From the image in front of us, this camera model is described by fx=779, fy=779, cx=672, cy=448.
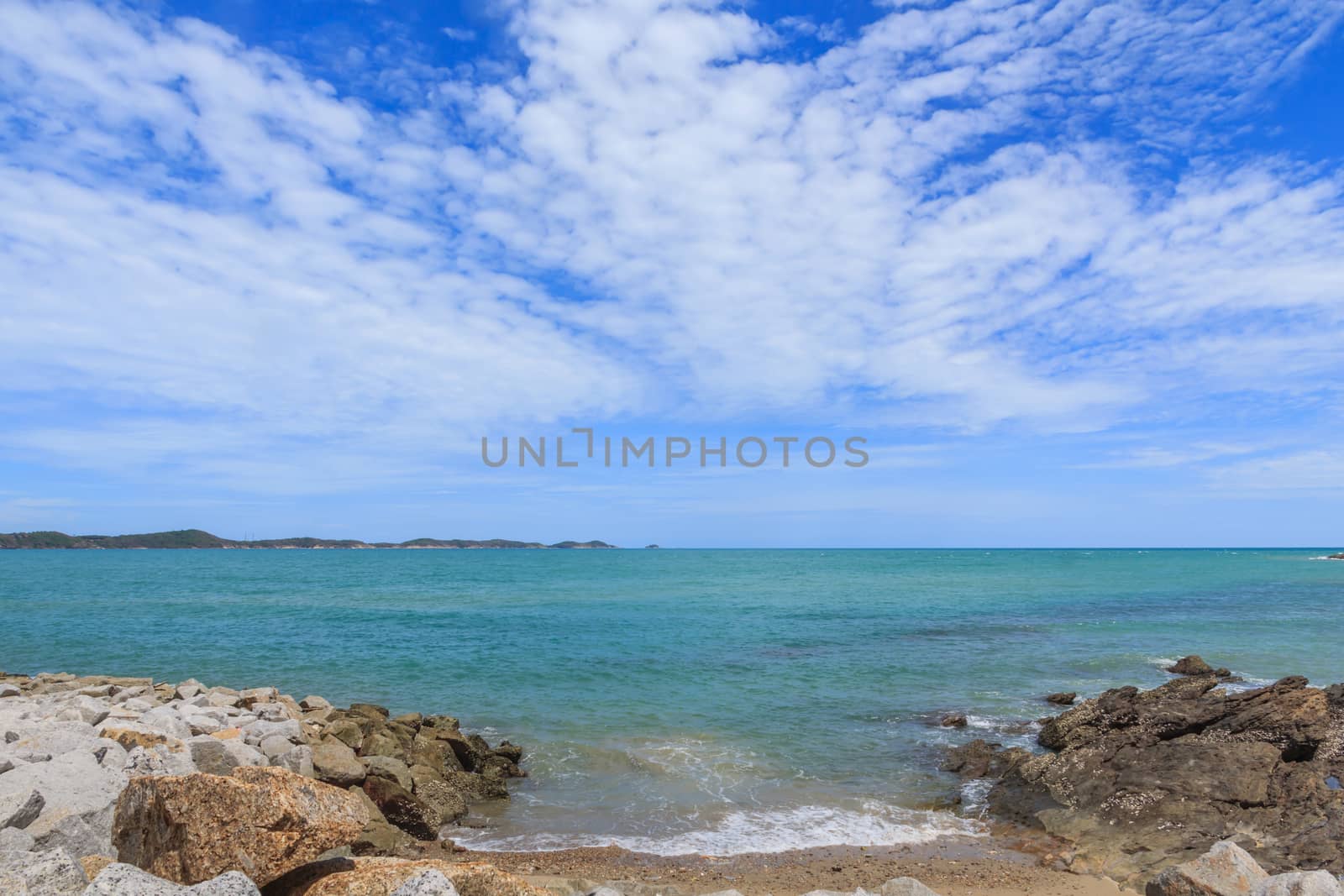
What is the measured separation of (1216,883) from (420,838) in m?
8.83

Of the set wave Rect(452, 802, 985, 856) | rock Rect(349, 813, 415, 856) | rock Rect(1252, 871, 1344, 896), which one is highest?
rock Rect(1252, 871, 1344, 896)

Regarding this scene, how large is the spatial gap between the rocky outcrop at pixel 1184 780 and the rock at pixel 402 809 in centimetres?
807

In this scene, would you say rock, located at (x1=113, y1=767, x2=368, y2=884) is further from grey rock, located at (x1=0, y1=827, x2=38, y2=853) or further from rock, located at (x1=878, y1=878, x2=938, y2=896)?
rock, located at (x1=878, y1=878, x2=938, y2=896)

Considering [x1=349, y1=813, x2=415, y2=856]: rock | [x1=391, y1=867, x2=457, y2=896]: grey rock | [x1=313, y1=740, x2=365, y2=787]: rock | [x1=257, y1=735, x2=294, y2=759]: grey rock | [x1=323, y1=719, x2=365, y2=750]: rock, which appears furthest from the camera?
[x1=323, y1=719, x2=365, y2=750]: rock

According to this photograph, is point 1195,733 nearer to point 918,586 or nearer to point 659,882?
Result: point 659,882

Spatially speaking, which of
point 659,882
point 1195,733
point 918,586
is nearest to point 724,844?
point 659,882

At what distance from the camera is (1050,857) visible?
969 cm

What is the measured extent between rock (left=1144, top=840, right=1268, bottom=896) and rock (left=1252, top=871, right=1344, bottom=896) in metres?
0.21

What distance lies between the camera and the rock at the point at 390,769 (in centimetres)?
1103

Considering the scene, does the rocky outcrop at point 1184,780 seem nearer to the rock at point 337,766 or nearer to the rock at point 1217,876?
the rock at point 1217,876

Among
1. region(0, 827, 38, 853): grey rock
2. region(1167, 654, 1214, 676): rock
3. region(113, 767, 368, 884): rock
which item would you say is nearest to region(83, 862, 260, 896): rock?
region(113, 767, 368, 884): rock

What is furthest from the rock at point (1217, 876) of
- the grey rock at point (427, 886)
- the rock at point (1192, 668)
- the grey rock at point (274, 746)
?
the rock at point (1192, 668)

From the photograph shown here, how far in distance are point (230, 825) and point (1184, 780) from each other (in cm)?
1154

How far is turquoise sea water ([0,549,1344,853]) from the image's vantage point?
38.9ft
